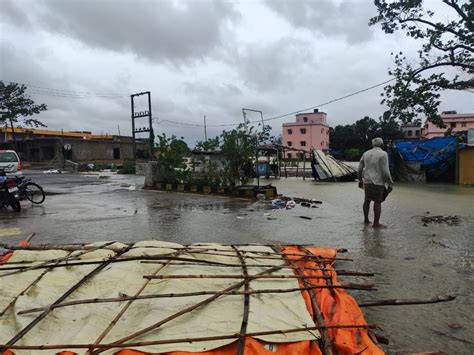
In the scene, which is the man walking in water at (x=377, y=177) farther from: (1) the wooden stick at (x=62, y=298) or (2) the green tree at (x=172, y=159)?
(2) the green tree at (x=172, y=159)

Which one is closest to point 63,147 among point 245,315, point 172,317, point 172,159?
→ point 172,159

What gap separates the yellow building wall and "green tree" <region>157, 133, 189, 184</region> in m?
13.3

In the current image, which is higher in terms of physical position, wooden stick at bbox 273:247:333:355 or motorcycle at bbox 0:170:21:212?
motorcycle at bbox 0:170:21:212

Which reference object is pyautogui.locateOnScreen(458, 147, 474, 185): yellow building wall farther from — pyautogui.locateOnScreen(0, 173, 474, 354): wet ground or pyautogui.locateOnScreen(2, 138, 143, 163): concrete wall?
pyautogui.locateOnScreen(2, 138, 143, 163): concrete wall

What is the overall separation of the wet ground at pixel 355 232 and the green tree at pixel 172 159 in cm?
157

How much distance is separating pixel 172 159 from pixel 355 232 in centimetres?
880

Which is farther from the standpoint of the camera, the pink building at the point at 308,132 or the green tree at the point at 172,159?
the pink building at the point at 308,132

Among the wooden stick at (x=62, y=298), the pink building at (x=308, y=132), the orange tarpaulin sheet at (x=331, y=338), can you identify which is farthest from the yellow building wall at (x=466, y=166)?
the pink building at (x=308, y=132)

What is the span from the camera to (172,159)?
14180 millimetres

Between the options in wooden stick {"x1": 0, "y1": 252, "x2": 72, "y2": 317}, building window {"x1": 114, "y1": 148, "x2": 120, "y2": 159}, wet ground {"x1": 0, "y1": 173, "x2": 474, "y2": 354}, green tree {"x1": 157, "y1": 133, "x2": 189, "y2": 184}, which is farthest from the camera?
building window {"x1": 114, "y1": 148, "x2": 120, "y2": 159}

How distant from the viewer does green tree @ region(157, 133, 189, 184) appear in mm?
13789

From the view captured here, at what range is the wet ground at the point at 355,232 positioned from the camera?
3383 millimetres

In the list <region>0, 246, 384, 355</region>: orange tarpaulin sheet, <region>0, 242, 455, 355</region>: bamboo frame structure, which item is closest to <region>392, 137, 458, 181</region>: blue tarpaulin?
<region>0, 242, 455, 355</region>: bamboo frame structure

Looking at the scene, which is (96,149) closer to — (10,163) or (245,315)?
(10,163)
